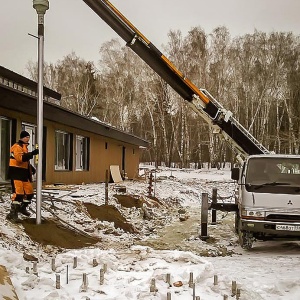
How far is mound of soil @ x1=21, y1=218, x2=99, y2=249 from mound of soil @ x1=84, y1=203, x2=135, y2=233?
2.13m

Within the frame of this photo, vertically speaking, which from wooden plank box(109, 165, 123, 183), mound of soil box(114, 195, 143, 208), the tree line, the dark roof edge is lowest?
mound of soil box(114, 195, 143, 208)

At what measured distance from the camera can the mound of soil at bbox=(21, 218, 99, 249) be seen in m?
7.95

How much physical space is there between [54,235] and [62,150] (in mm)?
9906

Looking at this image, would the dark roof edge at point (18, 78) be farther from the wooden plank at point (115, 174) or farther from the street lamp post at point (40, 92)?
the street lamp post at point (40, 92)

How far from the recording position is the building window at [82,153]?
19423 mm

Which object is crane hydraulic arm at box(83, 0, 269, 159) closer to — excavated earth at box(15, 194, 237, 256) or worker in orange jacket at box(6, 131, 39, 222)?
excavated earth at box(15, 194, 237, 256)

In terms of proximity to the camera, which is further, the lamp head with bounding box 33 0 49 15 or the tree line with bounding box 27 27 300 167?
the tree line with bounding box 27 27 300 167

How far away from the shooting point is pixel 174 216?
15.6m

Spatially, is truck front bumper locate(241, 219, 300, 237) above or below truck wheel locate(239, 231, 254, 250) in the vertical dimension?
above

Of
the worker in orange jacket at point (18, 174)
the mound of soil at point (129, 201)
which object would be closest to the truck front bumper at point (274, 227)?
the worker in orange jacket at point (18, 174)

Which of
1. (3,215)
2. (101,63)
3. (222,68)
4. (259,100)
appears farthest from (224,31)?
(3,215)

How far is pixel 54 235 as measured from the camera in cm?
824

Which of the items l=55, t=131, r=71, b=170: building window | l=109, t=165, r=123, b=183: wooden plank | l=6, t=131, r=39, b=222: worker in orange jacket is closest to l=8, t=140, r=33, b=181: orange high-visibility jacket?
l=6, t=131, r=39, b=222: worker in orange jacket

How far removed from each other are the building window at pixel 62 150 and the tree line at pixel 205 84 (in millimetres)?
19493
